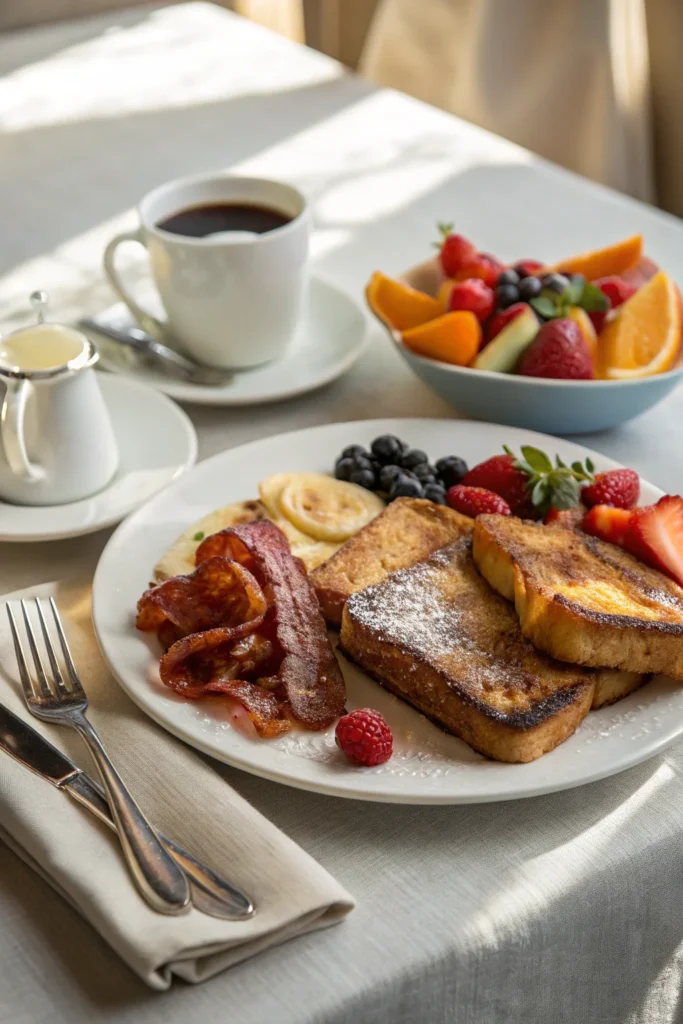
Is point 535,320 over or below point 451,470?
over

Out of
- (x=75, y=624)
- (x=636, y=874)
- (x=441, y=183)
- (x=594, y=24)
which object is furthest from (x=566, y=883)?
(x=594, y=24)

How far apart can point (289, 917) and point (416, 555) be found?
1.75 ft

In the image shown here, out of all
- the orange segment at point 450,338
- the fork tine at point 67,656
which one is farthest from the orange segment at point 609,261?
the fork tine at point 67,656

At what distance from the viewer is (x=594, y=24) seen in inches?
133

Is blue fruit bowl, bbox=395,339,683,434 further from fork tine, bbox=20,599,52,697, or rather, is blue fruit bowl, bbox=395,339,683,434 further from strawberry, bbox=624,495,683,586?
fork tine, bbox=20,599,52,697

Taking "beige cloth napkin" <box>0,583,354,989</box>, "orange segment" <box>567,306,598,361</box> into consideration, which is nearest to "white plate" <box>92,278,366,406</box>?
"orange segment" <box>567,306,598,361</box>

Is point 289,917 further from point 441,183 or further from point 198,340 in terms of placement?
point 441,183

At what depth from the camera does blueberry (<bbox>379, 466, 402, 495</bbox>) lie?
147 cm

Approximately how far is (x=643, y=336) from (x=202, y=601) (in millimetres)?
799

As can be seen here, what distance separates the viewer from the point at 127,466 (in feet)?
5.04

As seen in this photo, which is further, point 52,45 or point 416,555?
point 52,45

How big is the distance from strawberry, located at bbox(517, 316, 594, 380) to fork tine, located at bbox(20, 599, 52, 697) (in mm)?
772

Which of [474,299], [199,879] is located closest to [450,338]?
[474,299]

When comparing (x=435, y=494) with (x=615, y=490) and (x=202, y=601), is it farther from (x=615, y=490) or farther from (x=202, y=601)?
(x=202, y=601)
